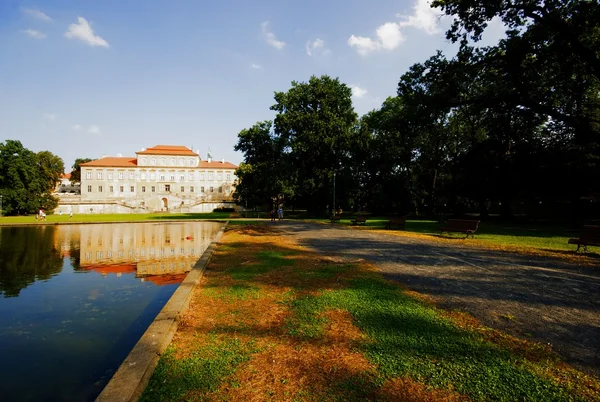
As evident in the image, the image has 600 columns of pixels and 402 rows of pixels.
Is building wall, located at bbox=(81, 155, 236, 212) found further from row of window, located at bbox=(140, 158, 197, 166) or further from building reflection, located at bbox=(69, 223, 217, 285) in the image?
building reflection, located at bbox=(69, 223, 217, 285)

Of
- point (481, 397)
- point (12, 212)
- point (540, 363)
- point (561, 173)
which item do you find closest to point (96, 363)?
point (481, 397)

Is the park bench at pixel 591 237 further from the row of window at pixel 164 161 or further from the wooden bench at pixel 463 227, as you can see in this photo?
the row of window at pixel 164 161

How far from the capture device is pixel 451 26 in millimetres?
18219

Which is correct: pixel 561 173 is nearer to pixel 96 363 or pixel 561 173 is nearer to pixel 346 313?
pixel 346 313

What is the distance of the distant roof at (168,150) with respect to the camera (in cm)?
7706

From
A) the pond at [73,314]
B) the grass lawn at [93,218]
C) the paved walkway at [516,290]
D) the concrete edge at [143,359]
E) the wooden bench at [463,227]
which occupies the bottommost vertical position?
the pond at [73,314]

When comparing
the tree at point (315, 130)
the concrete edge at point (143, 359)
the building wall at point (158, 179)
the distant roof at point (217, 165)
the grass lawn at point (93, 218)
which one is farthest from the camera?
the distant roof at point (217, 165)

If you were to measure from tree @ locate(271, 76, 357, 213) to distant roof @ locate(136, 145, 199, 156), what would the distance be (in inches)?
1832

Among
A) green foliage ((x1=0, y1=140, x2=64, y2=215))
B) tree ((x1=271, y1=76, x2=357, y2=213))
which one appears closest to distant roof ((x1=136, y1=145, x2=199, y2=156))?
green foliage ((x1=0, y1=140, x2=64, y2=215))

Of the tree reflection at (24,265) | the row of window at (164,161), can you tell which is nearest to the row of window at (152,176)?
the row of window at (164,161)

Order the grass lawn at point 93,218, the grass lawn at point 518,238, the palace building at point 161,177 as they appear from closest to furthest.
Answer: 1. the grass lawn at point 518,238
2. the grass lawn at point 93,218
3. the palace building at point 161,177

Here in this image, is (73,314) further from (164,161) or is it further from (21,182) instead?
(164,161)

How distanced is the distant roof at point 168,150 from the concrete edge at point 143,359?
262ft

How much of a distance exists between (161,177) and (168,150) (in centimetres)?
709
